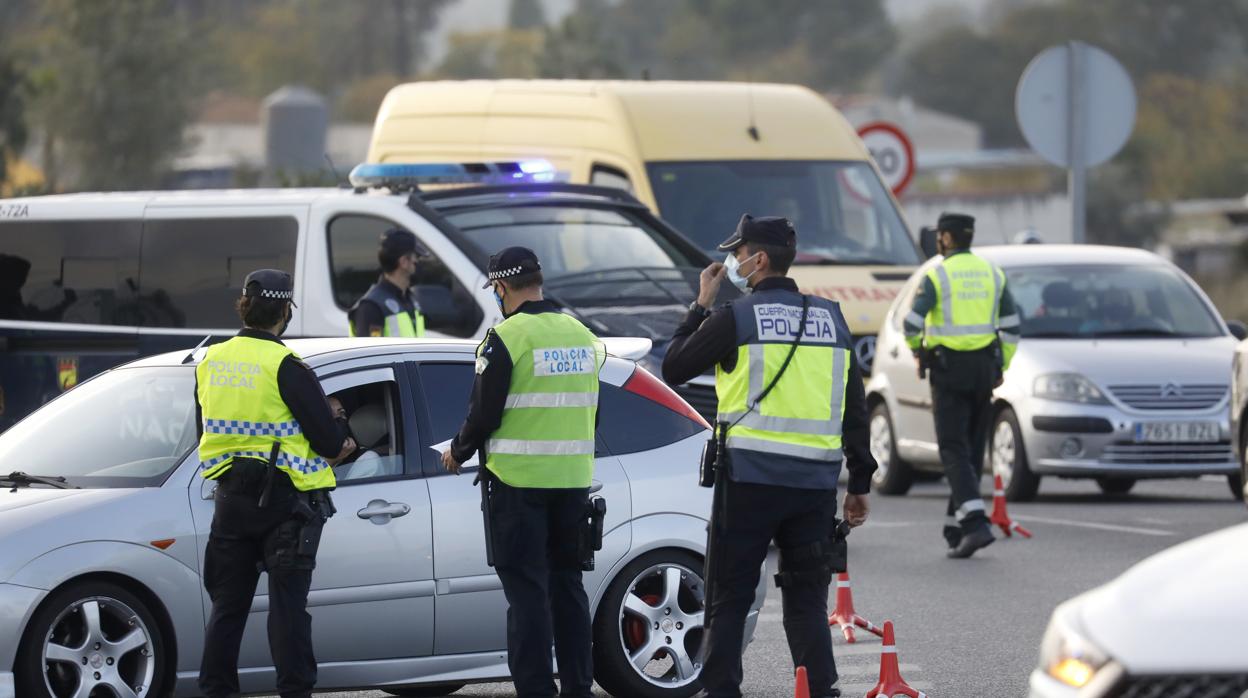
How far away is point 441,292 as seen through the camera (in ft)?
39.2

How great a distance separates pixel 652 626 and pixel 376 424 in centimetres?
122

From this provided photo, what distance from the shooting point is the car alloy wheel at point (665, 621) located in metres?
8.57

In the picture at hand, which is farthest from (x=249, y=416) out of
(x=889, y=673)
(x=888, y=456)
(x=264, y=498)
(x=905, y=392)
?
(x=888, y=456)

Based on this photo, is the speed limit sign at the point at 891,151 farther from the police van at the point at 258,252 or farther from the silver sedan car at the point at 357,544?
the silver sedan car at the point at 357,544

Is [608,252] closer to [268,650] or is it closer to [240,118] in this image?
[268,650]

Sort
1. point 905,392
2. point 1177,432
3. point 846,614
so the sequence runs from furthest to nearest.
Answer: point 905,392, point 1177,432, point 846,614

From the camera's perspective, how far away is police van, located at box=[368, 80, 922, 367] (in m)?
15.9

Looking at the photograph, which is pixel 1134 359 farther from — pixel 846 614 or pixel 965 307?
pixel 846 614

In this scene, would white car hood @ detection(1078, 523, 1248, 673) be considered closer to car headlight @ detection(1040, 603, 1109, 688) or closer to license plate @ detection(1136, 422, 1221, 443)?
car headlight @ detection(1040, 603, 1109, 688)

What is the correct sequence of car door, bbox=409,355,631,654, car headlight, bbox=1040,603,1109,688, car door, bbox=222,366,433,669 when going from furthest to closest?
car door, bbox=409,355,631,654 → car door, bbox=222,366,433,669 → car headlight, bbox=1040,603,1109,688

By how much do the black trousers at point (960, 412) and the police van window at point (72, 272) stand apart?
4365 mm

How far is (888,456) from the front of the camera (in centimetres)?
1630

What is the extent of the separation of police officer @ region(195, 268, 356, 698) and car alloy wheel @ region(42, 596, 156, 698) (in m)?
0.25

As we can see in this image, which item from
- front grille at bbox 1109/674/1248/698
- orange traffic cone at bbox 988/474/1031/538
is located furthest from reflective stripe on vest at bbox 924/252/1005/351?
front grille at bbox 1109/674/1248/698
